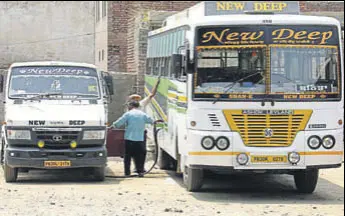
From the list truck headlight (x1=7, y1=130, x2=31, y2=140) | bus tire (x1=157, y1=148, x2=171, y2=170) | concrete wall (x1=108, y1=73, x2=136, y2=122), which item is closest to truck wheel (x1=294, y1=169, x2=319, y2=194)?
bus tire (x1=157, y1=148, x2=171, y2=170)

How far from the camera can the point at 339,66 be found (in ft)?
45.0

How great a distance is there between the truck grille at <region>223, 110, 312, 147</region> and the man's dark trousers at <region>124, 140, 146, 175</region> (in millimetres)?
3826

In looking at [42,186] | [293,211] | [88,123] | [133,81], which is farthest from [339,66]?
[133,81]

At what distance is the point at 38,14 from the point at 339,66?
55.3ft

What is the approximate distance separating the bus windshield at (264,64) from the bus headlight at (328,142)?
25.6 inches

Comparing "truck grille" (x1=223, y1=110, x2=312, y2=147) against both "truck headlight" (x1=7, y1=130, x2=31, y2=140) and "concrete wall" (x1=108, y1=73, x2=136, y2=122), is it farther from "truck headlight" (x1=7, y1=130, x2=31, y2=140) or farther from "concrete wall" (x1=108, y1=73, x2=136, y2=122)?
"concrete wall" (x1=108, y1=73, x2=136, y2=122)

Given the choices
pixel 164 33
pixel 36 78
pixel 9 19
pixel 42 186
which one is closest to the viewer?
pixel 42 186

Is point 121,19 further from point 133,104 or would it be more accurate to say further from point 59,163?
point 59,163

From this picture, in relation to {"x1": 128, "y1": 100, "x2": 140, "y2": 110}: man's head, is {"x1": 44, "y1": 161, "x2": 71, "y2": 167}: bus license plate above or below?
below

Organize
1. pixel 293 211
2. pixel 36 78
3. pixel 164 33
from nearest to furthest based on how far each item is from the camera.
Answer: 1. pixel 293 211
2. pixel 36 78
3. pixel 164 33

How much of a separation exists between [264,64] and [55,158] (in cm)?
431

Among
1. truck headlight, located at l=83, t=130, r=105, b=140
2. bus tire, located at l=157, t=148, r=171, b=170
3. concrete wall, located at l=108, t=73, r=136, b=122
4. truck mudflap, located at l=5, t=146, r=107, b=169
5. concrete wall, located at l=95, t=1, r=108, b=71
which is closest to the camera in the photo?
truck mudflap, located at l=5, t=146, r=107, b=169

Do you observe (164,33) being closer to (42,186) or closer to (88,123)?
(88,123)

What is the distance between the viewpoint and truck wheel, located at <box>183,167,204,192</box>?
1412 cm
